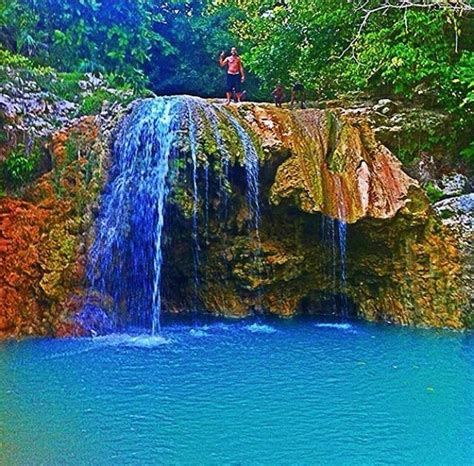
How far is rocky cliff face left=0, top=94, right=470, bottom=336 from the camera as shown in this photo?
8.32 m

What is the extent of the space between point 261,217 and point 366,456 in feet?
17.5

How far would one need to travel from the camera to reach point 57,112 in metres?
9.60

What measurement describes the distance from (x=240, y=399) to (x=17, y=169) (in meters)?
5.38

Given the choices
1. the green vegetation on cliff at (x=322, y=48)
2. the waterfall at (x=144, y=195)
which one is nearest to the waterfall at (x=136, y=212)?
the waterfall at (x=144, y=195)

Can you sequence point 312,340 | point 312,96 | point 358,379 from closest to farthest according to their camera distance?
point 358,379
point 312,340
point 312,96

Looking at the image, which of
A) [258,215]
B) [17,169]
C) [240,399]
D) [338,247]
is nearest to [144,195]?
[258,215]

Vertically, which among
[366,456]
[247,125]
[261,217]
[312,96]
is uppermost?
[312,96]

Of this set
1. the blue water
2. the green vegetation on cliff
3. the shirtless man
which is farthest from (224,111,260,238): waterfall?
the green vegetation on cliff

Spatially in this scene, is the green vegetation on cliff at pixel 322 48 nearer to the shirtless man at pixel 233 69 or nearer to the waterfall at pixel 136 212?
the waterfall at pixel 136 212

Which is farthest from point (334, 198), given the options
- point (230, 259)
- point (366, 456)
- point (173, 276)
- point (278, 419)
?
point (366, 456)

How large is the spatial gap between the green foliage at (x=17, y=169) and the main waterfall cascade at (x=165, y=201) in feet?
4.11

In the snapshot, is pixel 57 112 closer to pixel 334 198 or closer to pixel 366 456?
pixel 334 198

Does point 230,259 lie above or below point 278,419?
above

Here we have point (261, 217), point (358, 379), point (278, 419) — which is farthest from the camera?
point (261, 217)
